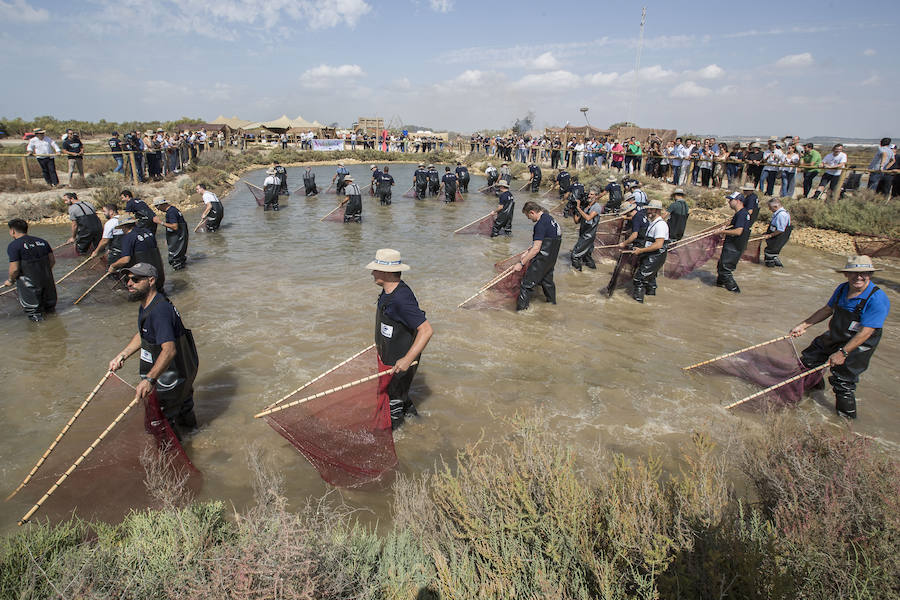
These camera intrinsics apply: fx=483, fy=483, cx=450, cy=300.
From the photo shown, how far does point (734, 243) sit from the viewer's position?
32.1 ft

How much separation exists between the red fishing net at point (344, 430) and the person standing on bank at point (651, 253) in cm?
617

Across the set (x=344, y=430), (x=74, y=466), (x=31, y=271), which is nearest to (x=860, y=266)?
(x=344, y=430)

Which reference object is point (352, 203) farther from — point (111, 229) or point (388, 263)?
point (388, 263)

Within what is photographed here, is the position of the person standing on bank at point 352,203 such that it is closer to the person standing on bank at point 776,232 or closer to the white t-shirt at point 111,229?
the white t-shirt at point 111,229

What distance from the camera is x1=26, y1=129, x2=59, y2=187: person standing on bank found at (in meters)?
15.5

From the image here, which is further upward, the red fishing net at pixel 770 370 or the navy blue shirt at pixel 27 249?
the navy blue shirt at pixel 27 249

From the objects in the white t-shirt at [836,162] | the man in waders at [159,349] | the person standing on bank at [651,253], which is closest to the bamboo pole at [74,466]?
the man in waders at [159,349]

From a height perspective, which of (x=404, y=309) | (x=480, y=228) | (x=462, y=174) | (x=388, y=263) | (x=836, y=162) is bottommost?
(x=480, y=228)

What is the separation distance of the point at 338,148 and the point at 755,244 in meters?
40.2

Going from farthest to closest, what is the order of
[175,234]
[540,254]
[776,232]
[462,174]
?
[462,174], [776,232], [175,234], [540,254]

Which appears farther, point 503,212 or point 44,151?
point 44,151

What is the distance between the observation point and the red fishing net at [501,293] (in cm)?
837

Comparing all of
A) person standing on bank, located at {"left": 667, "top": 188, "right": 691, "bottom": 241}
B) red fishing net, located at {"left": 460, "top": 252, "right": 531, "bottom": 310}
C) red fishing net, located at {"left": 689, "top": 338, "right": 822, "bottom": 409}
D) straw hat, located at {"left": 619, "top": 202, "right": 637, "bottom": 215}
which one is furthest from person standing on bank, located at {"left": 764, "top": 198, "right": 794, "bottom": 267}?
red fishing net, located at {"left": 460, "top": 252, "right": 531, "bottom": 310}

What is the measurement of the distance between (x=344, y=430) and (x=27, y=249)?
653cm
